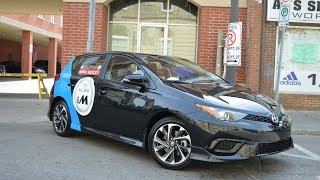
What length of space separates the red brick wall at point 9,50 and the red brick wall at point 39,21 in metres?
5.85

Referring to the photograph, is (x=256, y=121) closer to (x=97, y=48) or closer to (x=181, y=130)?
(x=181, y=130)

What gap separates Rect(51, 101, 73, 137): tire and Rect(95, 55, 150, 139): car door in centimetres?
101

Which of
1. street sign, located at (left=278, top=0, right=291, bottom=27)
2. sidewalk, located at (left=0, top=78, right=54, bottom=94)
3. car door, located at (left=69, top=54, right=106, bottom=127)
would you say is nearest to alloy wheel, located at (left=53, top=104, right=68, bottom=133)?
car door, located at (left=69, top=54, right=106, bottom=127)

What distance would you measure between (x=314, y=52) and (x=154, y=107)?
340 inches

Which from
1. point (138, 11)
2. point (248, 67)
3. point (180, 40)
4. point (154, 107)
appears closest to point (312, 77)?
point (248, 67)

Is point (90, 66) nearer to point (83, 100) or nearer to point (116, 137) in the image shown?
point (83, 100)

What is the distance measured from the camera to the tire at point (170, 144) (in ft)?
20.0

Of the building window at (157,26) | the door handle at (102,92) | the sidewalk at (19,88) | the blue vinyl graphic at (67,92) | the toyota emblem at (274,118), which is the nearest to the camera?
the toyota emblem at (274,118)

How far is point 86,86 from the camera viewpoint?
7664mm

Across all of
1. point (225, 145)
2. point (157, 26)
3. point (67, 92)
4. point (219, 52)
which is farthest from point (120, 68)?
point (157, 26)

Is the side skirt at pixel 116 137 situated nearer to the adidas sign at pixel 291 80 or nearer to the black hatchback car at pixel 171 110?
the black hatchback car at pixel 171 110

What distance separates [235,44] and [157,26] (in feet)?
15.2

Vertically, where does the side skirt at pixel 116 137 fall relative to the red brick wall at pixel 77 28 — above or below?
below

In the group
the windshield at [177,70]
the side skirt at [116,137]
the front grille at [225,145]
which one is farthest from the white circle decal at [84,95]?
the front grille at [225,145]
